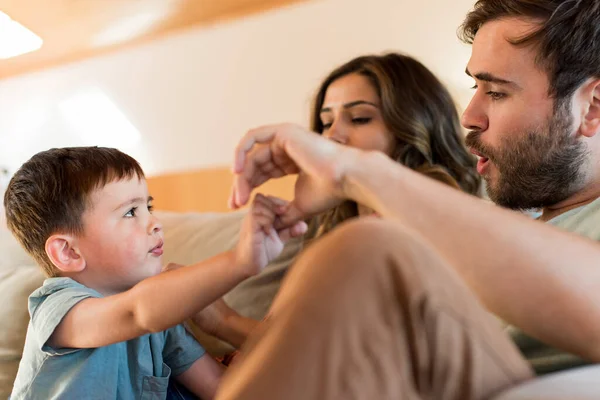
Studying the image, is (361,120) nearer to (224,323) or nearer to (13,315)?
(224,323)

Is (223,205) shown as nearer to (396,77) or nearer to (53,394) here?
(396,77)

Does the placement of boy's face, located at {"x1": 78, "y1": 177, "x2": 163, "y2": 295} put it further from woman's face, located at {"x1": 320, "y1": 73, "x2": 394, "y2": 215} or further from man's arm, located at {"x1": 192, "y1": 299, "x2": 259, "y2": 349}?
woman's face, located at {"x1": 320, "y1": 73, "x2": 394, "y2": 215}

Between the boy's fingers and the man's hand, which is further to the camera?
the boy's fingers

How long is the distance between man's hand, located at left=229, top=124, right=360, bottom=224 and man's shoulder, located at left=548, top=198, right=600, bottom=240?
0.36m

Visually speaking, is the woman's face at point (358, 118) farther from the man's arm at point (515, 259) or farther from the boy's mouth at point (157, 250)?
the man's arm at point (515, 259)

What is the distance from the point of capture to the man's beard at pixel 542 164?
90 cm

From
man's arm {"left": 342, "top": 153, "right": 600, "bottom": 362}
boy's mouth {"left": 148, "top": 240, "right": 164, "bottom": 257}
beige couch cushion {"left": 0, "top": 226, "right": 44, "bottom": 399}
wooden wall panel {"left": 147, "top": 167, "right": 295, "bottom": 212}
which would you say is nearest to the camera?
man's arm {"left": 342, "top": 153, "right": 600, "bottom": 362}

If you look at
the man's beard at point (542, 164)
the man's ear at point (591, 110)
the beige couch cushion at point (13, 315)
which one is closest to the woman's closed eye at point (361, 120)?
the man's beard at point (542, 164)

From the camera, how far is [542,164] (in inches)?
36.0

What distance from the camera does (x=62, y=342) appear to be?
0.88 metres

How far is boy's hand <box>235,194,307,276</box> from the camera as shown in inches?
31.3

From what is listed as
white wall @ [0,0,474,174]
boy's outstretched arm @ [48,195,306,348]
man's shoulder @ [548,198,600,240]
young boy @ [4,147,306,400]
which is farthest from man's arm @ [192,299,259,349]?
white wall @ [0,0,474,174]

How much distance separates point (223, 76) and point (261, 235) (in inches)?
55.2

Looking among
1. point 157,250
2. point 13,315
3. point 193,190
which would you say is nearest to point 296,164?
point 157,250
